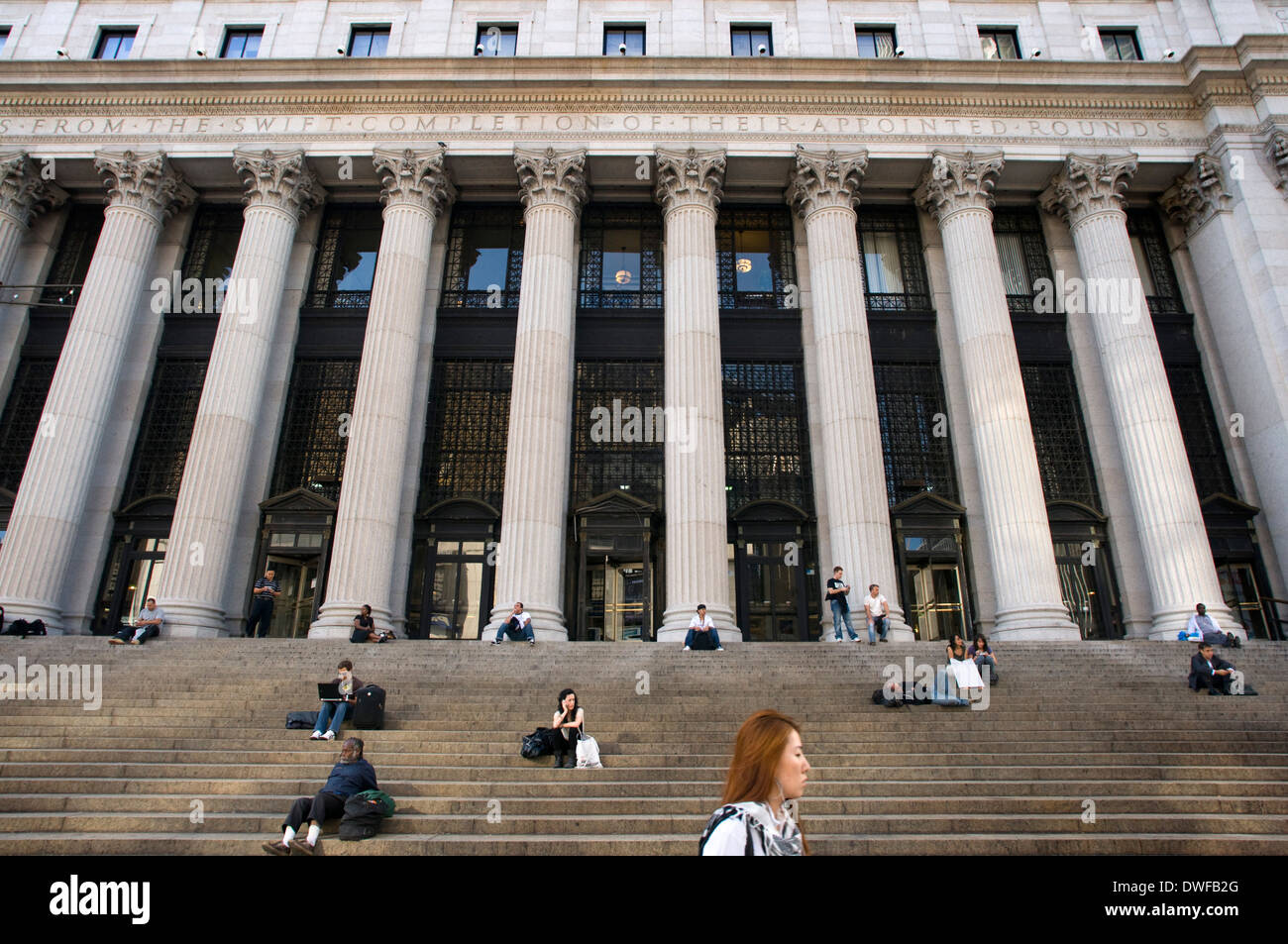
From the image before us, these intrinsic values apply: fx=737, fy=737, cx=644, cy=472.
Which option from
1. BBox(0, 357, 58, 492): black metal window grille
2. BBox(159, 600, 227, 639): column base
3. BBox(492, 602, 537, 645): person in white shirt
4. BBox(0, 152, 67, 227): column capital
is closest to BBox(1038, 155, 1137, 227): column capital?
BBox(492, 602, 537, 645): person in white shirt

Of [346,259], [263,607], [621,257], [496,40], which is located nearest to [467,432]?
[263,607]

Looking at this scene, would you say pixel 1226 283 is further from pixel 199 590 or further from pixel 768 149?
pixel 199 590

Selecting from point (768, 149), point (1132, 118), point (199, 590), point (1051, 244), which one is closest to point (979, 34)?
point (1132, 118)

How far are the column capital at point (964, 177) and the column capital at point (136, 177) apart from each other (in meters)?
25.0

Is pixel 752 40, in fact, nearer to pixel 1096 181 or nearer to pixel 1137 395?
pixel 1096 181

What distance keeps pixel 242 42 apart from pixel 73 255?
9.75m

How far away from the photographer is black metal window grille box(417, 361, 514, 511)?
918 inches

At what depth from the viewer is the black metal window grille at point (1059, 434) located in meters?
23.4

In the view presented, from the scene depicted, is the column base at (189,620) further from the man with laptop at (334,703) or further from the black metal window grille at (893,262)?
the black metal window grille at (893,262)

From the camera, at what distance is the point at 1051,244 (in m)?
25.6

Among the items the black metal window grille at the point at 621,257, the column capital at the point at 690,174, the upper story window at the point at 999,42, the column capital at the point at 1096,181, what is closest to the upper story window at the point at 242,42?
the black metal window grille at the point at 621,257

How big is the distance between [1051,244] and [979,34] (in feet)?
27.3

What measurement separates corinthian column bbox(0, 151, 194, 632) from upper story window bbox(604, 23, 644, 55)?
1546 centimetres

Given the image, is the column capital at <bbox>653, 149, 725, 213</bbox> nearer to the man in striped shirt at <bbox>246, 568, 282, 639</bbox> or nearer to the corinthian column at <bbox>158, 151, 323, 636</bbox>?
the corinthian column at <bbox>158, 151, 323, 636</bbox>
